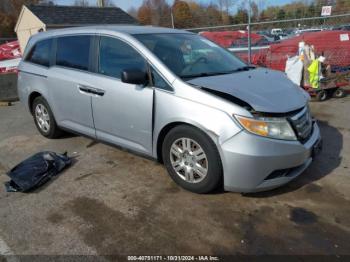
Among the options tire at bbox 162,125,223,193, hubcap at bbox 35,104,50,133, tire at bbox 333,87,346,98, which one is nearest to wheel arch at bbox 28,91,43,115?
hubcap at bbox 35,104,50,133

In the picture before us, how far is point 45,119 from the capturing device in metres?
5.65

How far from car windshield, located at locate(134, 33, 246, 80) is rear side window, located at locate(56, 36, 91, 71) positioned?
2.83 ft

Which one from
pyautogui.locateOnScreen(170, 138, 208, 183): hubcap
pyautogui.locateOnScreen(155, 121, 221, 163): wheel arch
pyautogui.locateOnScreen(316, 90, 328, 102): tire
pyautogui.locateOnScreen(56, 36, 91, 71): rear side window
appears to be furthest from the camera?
pyautogui.locateOnScreen(316, 90, 328, 102): tire

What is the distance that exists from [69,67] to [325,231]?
12.2 ft

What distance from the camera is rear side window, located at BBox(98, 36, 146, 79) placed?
Result: 399cm

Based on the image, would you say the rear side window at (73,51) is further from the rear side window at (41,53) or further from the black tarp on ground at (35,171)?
the black tarp on ground at (35,171)

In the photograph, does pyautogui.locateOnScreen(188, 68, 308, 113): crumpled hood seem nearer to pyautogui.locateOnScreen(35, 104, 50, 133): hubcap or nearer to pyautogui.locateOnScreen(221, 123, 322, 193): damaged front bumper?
pyautogui.locateOnScreen(221, 123, 322, 193): damaged front bumper

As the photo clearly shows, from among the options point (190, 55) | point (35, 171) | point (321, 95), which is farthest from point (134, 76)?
point (321, 95)

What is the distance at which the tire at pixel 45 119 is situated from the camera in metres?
5.44

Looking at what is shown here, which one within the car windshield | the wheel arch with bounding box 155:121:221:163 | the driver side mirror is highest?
the car windshield

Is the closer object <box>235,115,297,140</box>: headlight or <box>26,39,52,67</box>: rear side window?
<box>235,115,297,140</box>: headlight

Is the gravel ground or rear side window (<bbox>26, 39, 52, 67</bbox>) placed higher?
rear side window (<bbox>26, 39, 52, 67</bbox>)

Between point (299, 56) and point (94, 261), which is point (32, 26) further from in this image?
point (94, 261)

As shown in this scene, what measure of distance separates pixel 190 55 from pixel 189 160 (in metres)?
1.37
